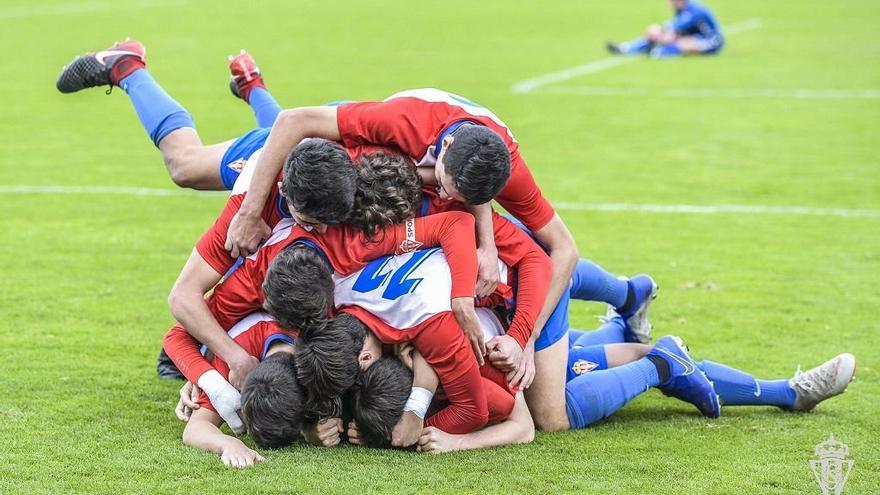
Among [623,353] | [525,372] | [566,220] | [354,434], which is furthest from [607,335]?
[566,220]

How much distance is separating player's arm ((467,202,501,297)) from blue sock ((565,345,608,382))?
0.79 m

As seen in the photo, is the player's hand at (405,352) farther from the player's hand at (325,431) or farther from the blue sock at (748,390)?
the blue sock at (748,390)

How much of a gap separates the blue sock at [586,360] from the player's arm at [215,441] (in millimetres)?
1783

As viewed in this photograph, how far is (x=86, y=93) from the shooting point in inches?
724

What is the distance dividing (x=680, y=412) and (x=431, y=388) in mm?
1538

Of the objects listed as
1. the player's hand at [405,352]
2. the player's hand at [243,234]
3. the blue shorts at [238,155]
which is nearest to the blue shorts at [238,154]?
the blue shorts at [238,155]

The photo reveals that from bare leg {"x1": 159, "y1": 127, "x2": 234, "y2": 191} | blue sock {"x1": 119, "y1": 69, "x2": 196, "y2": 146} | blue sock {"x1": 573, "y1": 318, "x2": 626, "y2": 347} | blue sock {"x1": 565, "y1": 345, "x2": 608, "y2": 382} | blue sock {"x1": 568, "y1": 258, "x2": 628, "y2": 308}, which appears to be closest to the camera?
blue sock {"x1": 565, "y1": 345, "x2": 608, "y2": 382}

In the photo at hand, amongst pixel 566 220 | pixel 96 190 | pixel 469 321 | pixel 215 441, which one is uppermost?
pixel 469 321

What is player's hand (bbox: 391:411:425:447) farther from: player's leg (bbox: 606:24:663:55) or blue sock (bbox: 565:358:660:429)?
player's leg (bbox: 606:24:663:55)

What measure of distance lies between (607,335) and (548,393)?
1219 millimetres

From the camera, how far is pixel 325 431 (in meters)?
5.40

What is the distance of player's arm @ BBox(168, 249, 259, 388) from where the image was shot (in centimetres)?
546

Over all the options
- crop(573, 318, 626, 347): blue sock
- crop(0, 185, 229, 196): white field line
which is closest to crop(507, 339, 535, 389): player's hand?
crop(573, 318, 626, 347): blue sock

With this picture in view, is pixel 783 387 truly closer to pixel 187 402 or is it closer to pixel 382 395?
pixel 382 395
